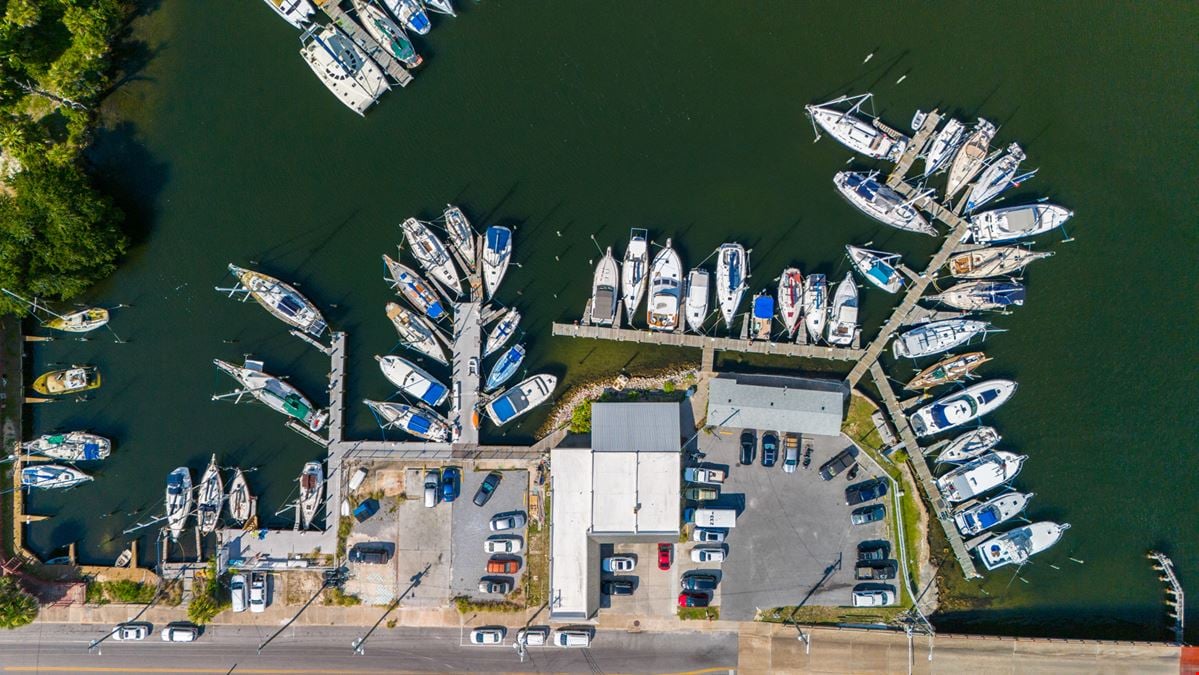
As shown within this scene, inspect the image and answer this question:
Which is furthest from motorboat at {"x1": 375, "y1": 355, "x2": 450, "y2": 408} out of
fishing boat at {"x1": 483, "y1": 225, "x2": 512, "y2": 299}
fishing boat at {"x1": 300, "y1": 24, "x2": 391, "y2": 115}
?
fishing boat at {"x1": 300, "y1": 24, "x2": 391, "y2": 115}

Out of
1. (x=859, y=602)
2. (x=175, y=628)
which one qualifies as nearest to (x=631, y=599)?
(x=859, y=602)

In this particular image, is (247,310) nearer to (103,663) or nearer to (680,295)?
(103,663)

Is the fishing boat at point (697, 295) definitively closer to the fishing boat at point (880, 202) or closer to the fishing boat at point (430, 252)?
the fishing boat at point (880, 202)

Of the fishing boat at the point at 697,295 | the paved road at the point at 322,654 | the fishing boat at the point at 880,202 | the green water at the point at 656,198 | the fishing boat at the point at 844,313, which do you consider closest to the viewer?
the fishing boat at the point at 880,202

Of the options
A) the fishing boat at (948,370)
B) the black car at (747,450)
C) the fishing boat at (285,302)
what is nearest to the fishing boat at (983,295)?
the fishing boat at (948,370)

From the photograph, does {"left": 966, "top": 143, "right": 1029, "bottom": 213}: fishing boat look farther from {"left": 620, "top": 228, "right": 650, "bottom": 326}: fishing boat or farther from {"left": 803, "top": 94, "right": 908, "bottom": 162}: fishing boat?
{"left": 620, "top": 228, "right": 650, "bottom": 326}: fishing boat

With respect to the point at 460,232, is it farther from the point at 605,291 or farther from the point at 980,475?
the point at 980,475
